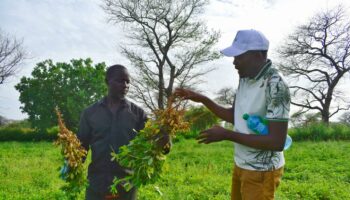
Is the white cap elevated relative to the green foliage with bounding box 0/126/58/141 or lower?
elevated

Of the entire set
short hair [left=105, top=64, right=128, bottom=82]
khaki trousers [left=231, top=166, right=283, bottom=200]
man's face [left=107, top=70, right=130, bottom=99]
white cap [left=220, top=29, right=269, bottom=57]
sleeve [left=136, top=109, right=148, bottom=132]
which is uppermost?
white cap [left=220, top=29, right=269, bottom=57]

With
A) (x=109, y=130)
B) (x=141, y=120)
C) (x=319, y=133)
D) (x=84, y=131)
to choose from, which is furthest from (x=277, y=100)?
(x=319, y=133)

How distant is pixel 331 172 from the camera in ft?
34.1

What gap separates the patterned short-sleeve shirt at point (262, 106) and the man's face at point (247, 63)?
0.05m

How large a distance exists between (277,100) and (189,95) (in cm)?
82

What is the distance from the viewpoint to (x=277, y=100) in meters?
2.66

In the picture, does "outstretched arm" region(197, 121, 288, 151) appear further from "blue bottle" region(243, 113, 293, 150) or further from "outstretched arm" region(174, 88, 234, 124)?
"outstretched arm" region(174, 88, 234, 124)

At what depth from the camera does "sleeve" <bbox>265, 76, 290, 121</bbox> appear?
266 cm

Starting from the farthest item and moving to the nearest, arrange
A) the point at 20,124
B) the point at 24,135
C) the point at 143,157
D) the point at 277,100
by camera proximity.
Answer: the point at 20,124 → the point at 24,135 → the point at 143,157 → the point at 277,100

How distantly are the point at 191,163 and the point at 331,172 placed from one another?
3.76 meters

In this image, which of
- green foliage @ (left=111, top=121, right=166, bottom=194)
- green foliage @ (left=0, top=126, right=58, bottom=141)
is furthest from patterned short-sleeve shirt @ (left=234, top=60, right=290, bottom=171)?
green foliage @ (left=0, top=126, right=58, bottom=141)

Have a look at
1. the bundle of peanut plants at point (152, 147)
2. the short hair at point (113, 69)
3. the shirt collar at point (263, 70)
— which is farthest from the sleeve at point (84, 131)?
the shirt collar at point (263, 70)

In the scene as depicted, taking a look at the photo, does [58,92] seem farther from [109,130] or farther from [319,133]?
[109,130]

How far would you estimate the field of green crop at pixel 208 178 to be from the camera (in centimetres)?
763
